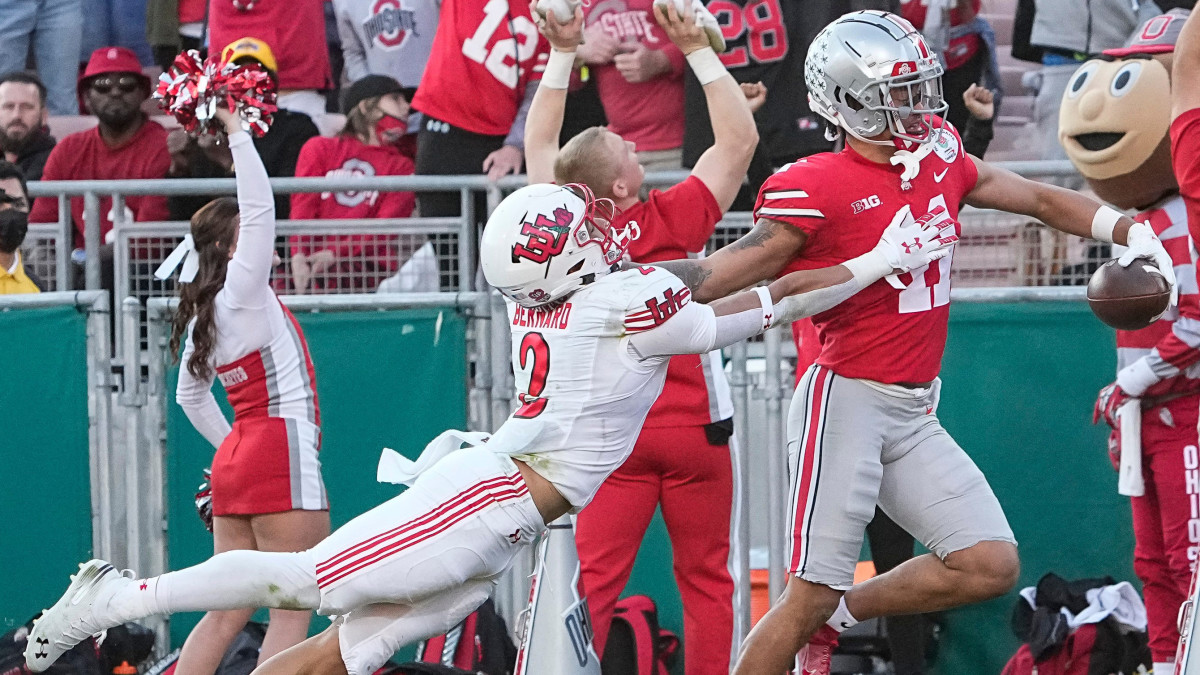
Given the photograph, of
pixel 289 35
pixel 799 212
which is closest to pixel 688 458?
pixel 799 212

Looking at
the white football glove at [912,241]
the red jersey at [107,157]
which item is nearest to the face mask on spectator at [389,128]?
the red jersey at [107,157]

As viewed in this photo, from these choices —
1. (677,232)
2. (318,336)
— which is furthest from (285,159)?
(677,232)

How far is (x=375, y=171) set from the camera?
25.2ft

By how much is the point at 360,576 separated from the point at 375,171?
11.7ft

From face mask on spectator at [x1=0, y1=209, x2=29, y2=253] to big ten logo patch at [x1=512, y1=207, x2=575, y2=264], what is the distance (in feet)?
10.2

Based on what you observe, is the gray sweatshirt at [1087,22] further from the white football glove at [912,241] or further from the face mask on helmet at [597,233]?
the face mask on helmet at [597,233]

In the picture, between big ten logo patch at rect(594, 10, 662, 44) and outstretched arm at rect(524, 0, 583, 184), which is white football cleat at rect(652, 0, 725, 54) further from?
big ten logo patch at rect(594, 10, 662, 44)

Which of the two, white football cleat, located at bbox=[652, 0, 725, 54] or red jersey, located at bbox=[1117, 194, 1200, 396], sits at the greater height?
white football cleat, located at bbox=[652, 0, 725, 54]

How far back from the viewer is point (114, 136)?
27.0ft

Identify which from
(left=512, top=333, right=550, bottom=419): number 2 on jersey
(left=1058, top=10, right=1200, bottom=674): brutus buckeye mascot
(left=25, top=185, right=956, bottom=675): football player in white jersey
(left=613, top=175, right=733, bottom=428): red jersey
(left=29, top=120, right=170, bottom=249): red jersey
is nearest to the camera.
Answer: (left=25, top=185, right=956, bottom=675): football player in white jersey

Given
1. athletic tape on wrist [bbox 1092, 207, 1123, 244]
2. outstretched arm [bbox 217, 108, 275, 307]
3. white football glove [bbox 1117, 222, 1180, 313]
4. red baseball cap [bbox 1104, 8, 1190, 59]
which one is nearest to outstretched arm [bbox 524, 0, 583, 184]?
outstretched arm [bbox 217, 108, 275, 307]

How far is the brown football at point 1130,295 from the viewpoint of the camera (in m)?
4.65

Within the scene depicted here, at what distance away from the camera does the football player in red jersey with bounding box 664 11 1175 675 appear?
188 inches

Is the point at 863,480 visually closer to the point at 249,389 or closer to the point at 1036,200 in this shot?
the point at 1036,200
